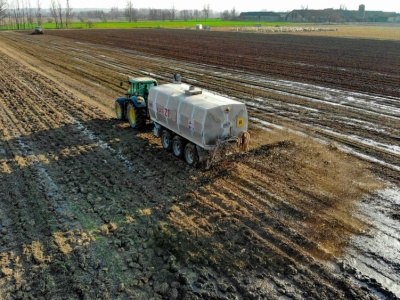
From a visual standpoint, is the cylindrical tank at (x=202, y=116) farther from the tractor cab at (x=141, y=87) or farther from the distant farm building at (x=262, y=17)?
the distant farm building at (x=262, y=17)

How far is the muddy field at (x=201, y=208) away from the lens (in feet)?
24.5

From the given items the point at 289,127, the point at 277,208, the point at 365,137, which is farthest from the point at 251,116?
the point at 277,208

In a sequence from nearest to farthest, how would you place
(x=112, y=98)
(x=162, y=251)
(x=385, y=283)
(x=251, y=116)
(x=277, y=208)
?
(x=385, y=283) < (x=162, y=251) < (x=277, y=208) < (x=251, y=116) < (x=112, y=98)

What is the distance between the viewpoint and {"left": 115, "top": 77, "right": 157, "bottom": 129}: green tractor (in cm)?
1542

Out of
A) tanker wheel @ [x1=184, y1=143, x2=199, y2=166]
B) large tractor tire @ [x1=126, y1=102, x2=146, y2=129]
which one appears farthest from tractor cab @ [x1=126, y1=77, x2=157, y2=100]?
tanker wheel @ [x1=184, y1=143, x2=199, y2=166]

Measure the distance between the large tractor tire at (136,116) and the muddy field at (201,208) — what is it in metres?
0.44

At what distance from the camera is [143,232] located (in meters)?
8.93

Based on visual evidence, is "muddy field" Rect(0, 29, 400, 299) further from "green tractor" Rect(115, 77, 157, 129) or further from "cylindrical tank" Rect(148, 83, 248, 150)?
"cylindrical tank" Rect(148, 83, 248, 150)

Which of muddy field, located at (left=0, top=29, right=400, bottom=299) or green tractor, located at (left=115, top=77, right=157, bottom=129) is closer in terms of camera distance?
muddy field, located at (left=0, top=29, right=400, bottom=299)

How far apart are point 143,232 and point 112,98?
46.3 feet

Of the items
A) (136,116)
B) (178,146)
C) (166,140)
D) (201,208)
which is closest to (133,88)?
(136,116)

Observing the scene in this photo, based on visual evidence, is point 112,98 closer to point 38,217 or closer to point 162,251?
point 38,217

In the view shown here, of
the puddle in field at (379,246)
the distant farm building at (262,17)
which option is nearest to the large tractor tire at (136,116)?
the puddle in field at (379,246)

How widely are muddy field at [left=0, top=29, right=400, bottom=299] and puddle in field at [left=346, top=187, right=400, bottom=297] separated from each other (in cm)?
3
